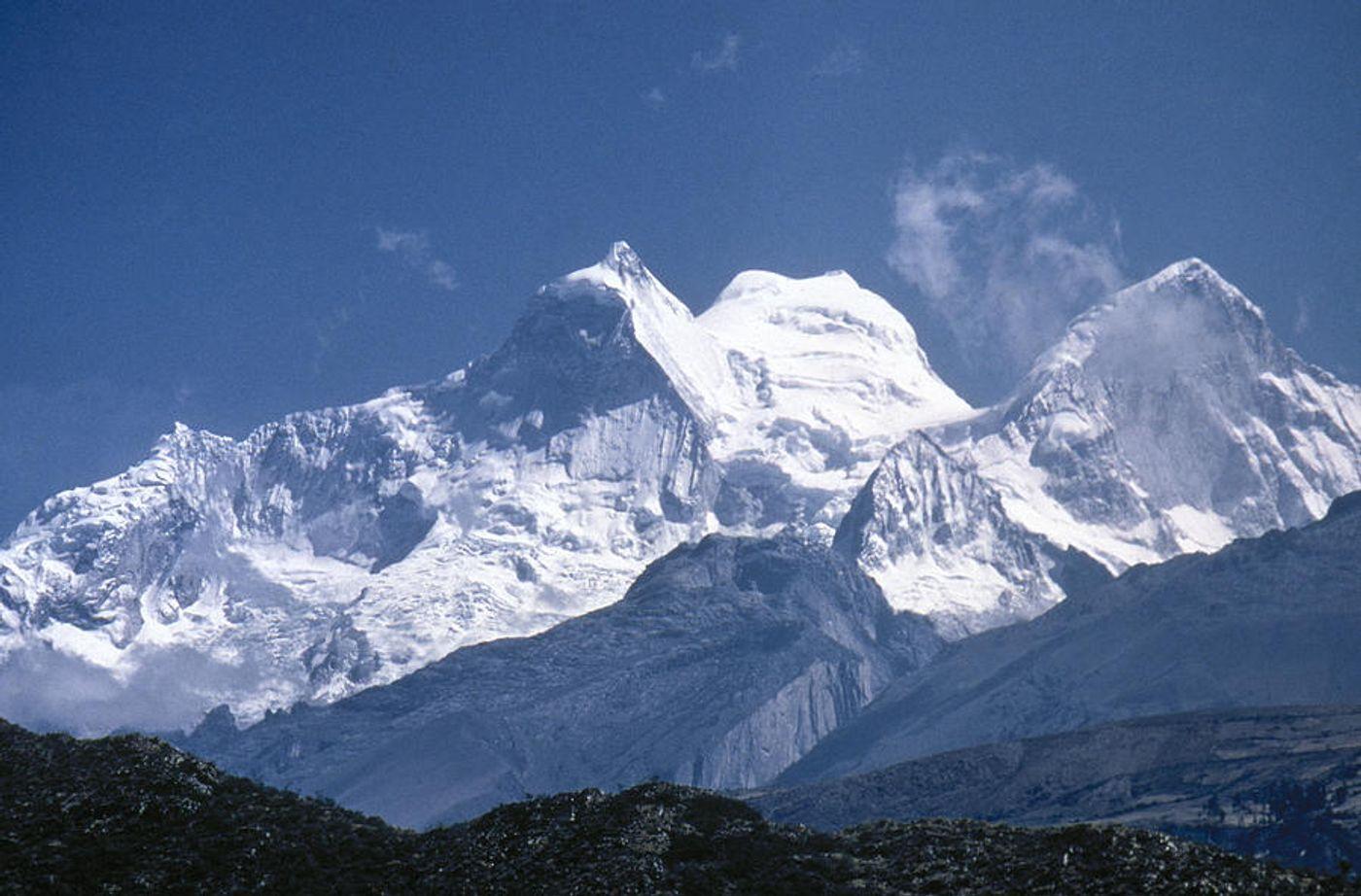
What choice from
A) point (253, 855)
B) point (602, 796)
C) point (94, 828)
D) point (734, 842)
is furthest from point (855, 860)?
point (94, 828)

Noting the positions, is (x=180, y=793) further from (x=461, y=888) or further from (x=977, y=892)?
(x=977, y=892)

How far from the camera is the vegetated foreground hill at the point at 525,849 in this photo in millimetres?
112438

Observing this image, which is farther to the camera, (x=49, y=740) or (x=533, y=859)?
(x=49, y=740)

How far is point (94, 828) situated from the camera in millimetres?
120562

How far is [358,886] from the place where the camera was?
117625 mm

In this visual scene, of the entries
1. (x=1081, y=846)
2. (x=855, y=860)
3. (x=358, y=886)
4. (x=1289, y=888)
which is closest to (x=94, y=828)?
(x=358, y=886)

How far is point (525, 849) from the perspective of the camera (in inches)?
4776

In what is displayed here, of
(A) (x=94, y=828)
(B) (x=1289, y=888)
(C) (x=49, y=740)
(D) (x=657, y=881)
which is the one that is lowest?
(B) (x=1289, y=888)

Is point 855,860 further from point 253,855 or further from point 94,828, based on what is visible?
point 94,828

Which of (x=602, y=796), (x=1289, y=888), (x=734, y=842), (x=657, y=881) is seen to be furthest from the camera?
(x=602, y=796)

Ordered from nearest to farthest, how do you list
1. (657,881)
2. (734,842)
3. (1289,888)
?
(1289,888) → (657,881) → (734,842)

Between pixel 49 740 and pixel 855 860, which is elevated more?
pixel 49 740

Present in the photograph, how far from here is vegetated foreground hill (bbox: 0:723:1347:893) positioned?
112 m

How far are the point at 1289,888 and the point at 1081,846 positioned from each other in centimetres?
1325
